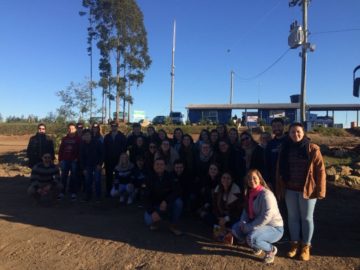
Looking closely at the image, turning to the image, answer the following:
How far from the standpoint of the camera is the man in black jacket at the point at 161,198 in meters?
6.65

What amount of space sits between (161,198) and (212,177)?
3.09 ft

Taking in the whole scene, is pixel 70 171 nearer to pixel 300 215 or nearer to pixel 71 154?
pixel 71 154

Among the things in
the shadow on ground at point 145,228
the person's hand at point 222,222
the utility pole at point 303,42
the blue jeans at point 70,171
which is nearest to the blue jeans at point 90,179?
the shadow on ground at point 145,228

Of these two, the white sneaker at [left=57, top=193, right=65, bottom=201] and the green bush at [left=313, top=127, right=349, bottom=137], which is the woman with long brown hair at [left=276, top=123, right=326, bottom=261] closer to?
the white sneaker at [left=57, top=193, right=65, bottom=201]

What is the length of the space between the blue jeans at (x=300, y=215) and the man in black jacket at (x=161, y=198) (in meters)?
1.91

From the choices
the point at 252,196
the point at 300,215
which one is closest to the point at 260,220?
the point at 252,196

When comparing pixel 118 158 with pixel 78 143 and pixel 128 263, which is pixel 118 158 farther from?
pixel 128 263

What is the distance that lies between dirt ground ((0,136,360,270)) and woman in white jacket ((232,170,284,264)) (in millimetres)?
204

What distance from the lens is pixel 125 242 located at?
20.1ft

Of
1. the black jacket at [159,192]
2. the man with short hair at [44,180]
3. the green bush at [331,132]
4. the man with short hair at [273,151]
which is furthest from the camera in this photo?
the green bush at [331,132]

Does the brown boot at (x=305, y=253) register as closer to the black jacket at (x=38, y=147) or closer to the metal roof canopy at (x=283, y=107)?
the black jacket at (x=38, y=147)

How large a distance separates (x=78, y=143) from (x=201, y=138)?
9.58 ft

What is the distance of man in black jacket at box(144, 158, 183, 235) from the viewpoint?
6648 mm

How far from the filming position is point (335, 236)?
650 cm
